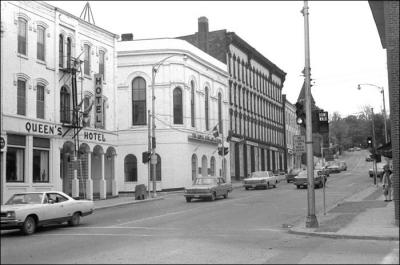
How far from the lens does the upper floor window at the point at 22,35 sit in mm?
29358

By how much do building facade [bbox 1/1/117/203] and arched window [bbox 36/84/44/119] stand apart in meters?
0.06

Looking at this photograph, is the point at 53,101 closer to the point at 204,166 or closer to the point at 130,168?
the point at 130,168

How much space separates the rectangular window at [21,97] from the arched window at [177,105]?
20379 millimetres

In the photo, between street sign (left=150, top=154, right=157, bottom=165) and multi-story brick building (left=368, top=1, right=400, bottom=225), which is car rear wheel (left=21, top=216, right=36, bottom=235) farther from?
street sign (left=150, top=154, right=157, bottom=165)

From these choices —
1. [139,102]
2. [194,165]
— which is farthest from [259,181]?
[139,102]

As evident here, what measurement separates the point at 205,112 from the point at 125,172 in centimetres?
1104

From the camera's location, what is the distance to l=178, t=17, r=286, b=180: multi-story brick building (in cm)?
6122

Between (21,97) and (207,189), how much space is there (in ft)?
37.7

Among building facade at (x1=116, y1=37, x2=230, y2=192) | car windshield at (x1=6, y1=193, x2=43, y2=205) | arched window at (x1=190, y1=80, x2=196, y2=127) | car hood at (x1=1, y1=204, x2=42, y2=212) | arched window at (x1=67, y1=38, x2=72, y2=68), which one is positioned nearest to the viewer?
car hood at (x1=1, y1=204, x2=42, y2=212)

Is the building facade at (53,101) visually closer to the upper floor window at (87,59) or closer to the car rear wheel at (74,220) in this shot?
the upper floor window at (87,59)

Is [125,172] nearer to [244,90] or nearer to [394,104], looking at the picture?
[244,90]

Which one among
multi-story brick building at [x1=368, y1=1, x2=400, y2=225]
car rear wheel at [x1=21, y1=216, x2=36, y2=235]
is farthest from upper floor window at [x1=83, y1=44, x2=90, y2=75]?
multi-story brick building at [x1=368, y1=1, x2=400, y2=225]

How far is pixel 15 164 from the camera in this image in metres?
28.5

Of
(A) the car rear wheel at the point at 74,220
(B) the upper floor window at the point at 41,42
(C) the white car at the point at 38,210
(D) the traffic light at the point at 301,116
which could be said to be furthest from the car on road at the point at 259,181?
(A) the car rear wheel at the point at 74,220
